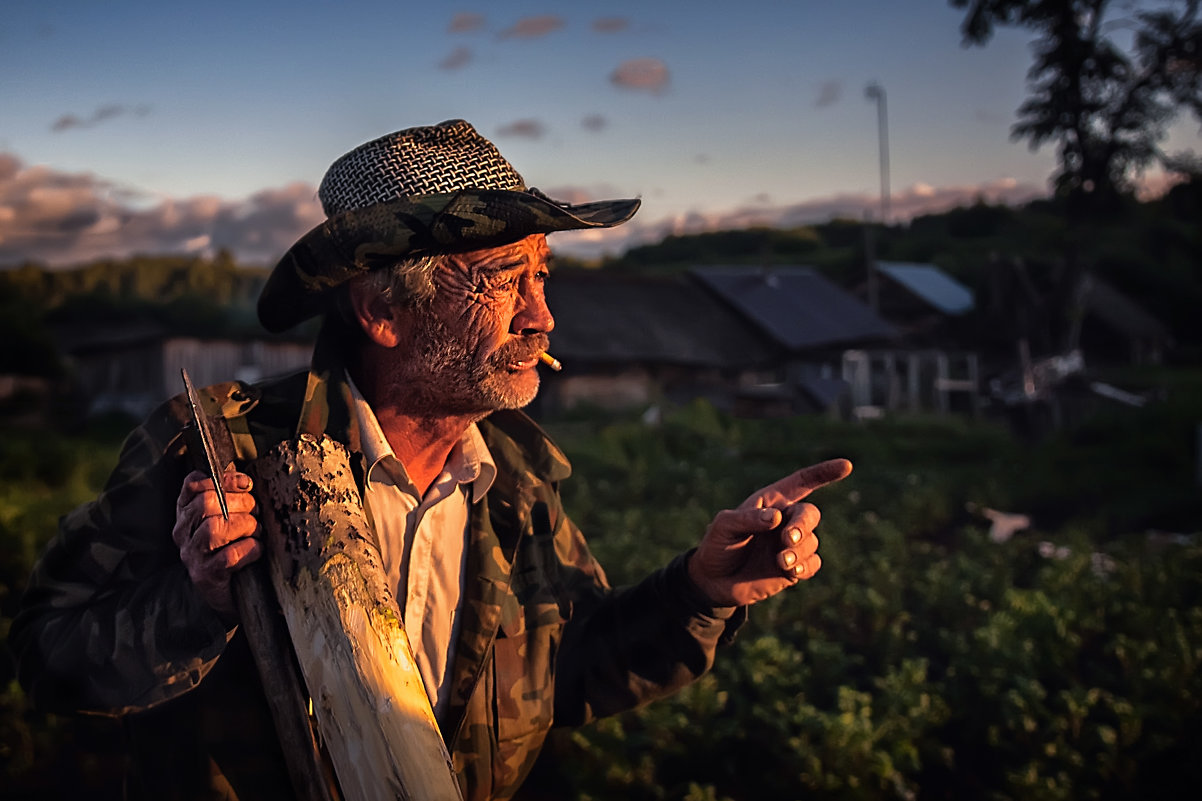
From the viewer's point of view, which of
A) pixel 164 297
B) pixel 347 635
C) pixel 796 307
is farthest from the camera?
pixel 796 307

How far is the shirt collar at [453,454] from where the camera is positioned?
209cm

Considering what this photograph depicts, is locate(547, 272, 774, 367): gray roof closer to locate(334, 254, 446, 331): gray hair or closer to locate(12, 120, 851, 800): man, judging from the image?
locate(12, 120, 851, 800): man

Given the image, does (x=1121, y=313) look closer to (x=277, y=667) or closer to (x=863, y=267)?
(x=863, y=267)

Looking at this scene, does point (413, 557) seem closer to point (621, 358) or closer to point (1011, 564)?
point (1011, 564)

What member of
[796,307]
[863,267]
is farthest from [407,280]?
[863,267]

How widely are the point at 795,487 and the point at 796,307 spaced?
32.7 metres

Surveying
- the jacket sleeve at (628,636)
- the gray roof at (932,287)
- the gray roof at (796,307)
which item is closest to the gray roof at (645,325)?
the gray roof at (796,307)

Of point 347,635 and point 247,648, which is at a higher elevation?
point 347,635

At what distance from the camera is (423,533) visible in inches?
83.7

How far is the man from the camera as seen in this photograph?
1754 millimetres

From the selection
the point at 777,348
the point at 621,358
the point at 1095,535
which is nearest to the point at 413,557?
the point at 1095,535

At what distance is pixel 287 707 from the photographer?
5.56 ft

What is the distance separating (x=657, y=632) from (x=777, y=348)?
29646mm

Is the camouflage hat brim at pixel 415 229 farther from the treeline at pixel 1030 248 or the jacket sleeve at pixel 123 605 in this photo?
the treeline at pixel 1030 248
